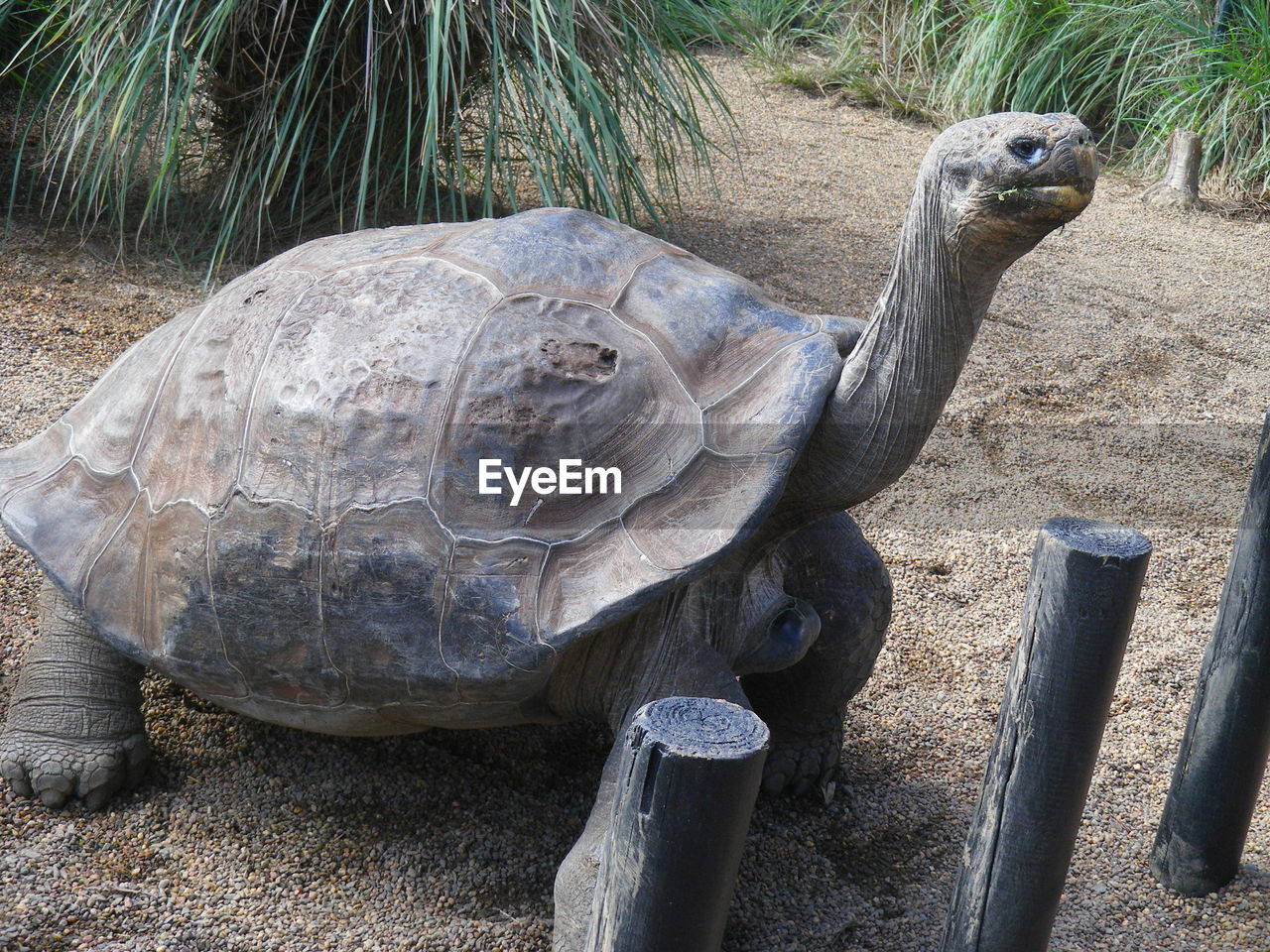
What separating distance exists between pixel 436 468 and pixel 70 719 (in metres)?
1.07

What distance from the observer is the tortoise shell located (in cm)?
201

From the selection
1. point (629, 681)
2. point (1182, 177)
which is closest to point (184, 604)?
point (629, 681)

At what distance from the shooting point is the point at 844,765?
2.76 metres

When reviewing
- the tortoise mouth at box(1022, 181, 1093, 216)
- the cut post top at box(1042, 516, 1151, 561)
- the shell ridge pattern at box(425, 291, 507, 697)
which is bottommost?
the shell ridge pattern at box(425, 291, 507, 697)

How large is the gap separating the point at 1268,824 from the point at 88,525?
254 centimetres

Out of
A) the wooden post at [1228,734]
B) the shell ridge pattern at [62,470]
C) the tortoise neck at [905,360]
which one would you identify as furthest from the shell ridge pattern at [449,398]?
the wooden post at [1228,734]

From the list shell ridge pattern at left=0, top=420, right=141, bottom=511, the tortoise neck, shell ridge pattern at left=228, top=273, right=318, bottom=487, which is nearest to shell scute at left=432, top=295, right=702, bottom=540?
the tortoise neck

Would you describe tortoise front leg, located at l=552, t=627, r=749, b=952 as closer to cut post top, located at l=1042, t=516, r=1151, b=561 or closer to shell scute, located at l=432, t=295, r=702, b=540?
shell scute, located at l=432, t=295, r=702, b=540

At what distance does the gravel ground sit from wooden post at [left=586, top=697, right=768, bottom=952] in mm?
701

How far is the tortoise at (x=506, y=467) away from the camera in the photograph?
1.98 meters

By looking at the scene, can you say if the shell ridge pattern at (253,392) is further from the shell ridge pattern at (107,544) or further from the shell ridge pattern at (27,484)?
the shell ridge pattern at (27,484)

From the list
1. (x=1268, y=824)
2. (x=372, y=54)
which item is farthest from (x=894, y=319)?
(x=372, y=54)

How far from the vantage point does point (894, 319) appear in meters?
2.01

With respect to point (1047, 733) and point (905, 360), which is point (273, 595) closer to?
point (905, 360)
